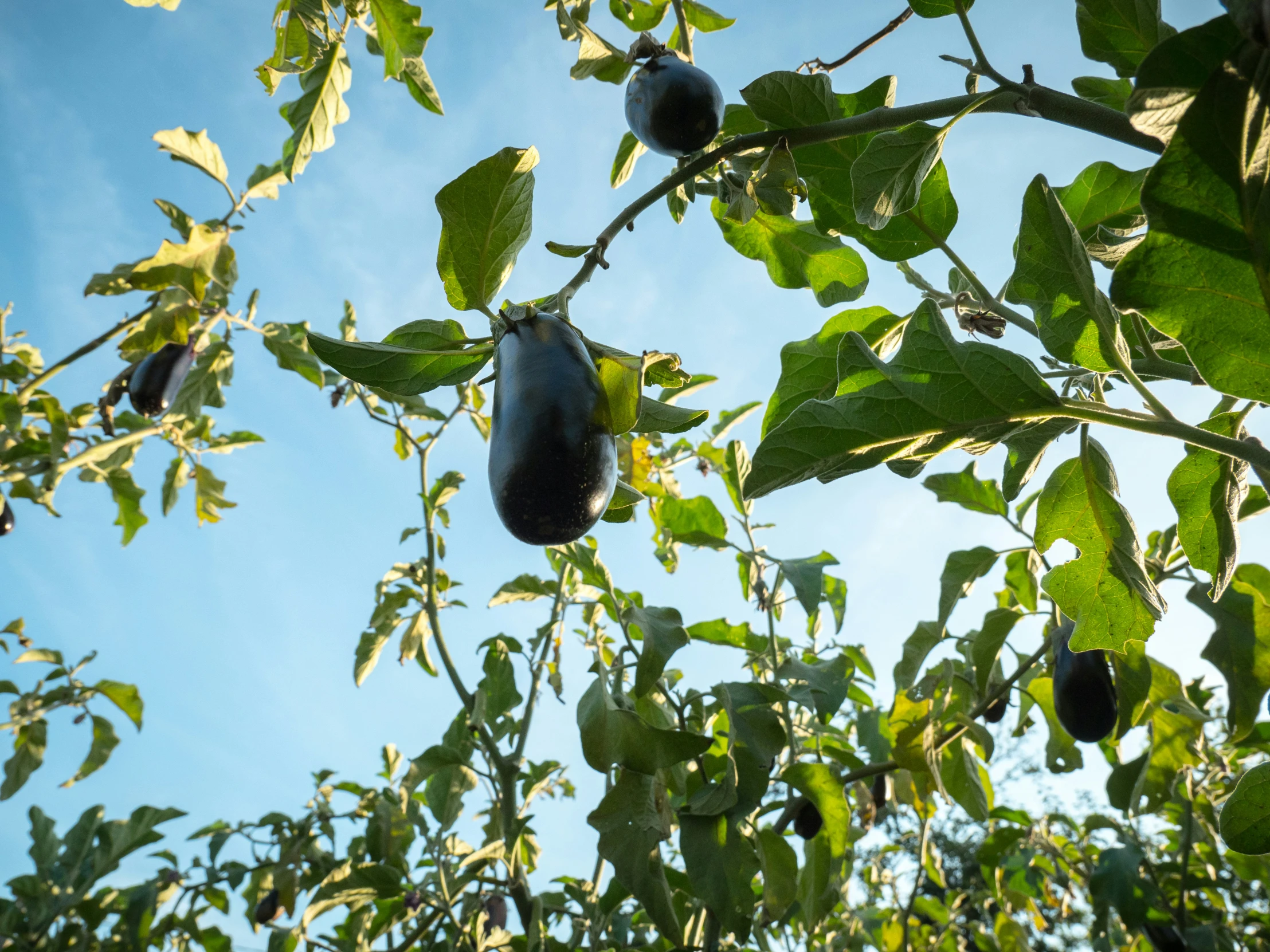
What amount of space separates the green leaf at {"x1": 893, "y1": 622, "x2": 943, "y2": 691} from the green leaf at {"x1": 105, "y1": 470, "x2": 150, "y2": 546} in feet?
8.62

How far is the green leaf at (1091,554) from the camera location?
854 millimetres

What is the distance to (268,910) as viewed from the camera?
7.95ft

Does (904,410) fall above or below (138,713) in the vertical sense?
below

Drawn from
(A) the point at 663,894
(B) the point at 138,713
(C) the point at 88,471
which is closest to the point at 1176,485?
(A) the point at 663,894

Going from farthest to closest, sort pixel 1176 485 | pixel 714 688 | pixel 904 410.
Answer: pixel 714 688 → pixel 1176 485 → pixel 904 410

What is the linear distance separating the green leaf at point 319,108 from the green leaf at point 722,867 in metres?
1.39

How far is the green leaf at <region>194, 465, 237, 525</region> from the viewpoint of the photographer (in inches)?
114

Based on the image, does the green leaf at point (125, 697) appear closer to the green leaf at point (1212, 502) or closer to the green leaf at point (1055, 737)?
the green leaf at point (1055, 737)

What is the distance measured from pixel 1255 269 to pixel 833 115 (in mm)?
521

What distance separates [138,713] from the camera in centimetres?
291

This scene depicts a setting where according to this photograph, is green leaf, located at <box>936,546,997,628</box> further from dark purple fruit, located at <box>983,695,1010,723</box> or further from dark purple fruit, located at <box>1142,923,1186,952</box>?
dark purple fruit, located at <box>1142,923,1186,952</box>

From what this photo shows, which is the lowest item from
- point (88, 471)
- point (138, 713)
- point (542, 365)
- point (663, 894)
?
point (663, 894)

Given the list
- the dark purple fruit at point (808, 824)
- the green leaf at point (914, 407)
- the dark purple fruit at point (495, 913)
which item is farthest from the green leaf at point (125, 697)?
the green leaf at point (914, 407)

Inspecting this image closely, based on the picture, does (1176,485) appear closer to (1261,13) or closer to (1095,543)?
(1095,543)
